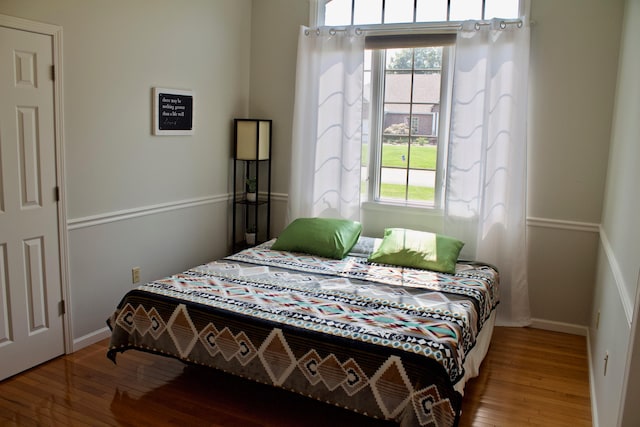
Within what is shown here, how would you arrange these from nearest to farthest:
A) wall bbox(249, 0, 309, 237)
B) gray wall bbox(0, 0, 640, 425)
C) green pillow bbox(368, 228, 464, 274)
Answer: gray wall bbox(0, 0, 640, 425)
green pillow bbox(368, 228, 464, 274)
wall bbox(249, 0, 309, 237)

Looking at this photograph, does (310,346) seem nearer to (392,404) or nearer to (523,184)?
(392,404)

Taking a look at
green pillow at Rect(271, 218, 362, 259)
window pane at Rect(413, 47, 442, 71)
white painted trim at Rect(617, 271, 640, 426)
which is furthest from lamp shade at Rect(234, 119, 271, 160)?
Result: white painted trim at Rect(617, 271, 640, 426)

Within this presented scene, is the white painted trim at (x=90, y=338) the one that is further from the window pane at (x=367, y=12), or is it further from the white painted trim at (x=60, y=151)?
the window pane at (x=367, y=12)

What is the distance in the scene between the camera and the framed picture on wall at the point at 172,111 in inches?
148

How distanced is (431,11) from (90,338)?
11.1 ft

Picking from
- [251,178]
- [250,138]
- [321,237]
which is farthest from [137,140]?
[321,237]

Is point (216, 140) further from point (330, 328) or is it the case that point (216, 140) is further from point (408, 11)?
point (330, 328)

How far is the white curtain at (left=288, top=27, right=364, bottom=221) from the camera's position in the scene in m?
4.29

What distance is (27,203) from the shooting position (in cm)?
298

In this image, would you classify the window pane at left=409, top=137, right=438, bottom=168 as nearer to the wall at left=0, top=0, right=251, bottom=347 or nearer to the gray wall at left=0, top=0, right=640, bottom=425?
the gray wall at left=0, top=0, right=640, bottom=425

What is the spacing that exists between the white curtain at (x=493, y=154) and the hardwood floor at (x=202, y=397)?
2.74 feet

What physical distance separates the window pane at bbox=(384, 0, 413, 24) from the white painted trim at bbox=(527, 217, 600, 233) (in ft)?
5.93

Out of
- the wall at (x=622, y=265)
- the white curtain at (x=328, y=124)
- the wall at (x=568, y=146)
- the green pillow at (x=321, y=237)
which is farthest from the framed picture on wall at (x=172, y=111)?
the wall at (x=622, y=265)

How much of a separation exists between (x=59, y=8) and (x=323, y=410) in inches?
104
